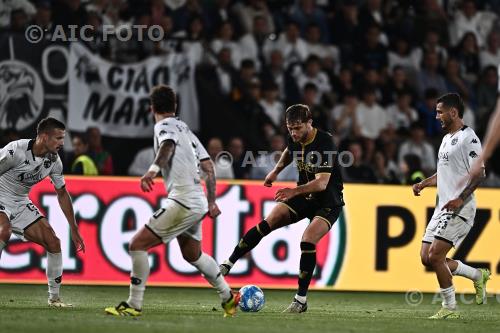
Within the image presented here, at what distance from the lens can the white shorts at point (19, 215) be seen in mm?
11148

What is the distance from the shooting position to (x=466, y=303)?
44.8ft

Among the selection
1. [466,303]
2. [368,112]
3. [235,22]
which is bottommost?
[466,303]

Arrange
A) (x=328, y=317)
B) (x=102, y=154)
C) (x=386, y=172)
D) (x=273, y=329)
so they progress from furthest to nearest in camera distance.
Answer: (x=386, y=172) → (x=102, y=154) → (x=328, y=317) → (x=273, y=329)

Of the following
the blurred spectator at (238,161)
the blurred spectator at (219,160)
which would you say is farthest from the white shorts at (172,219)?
the blurred spectator at (238,161)

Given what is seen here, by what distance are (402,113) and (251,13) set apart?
3185 millimetres

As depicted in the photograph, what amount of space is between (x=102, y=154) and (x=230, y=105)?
2657 mm

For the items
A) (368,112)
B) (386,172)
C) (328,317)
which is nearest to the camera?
(328,317)

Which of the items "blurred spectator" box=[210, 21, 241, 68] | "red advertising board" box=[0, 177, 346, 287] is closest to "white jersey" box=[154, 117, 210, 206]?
"red advertising board" box=[0, 177, 346, 287]

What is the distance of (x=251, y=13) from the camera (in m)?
19.5

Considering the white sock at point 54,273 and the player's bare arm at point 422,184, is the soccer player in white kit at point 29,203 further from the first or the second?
the player's bare arm at point 422,184

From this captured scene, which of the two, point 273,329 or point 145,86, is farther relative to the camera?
point 145,86

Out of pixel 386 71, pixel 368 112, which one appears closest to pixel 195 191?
pixel 368 112

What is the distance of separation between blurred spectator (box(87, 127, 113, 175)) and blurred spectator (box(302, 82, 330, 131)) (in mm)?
3609

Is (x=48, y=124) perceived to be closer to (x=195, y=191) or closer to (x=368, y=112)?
(x=195, y=191)
